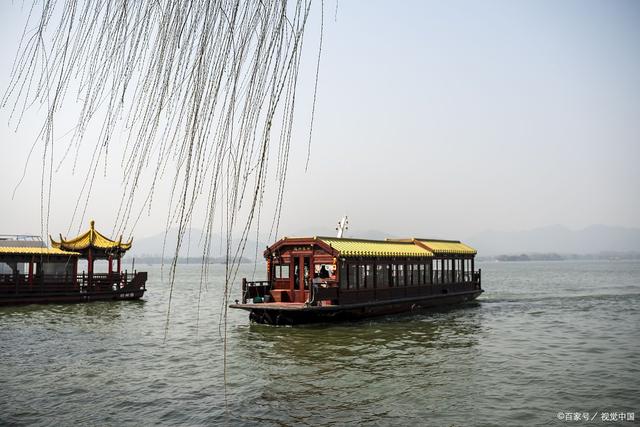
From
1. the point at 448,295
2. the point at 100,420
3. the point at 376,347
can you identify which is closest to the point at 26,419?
the point at 100,420

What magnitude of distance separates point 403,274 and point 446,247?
5.13 metres

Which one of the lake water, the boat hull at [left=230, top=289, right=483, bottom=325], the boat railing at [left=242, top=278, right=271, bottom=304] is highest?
the boat railing at [left=242, top=278, right=271, bottom=304]

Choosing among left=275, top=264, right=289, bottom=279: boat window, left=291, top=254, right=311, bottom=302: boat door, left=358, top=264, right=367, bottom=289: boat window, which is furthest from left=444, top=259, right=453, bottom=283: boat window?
left=291, top=254, right=311, bottom=302: boat door

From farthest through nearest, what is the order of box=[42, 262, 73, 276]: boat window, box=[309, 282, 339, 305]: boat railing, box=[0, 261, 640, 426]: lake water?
box=[42, 262, 73, 276]: boat window < box=[309, 282, 339, 305]: boat railing < box=[0, 261, 640, 426]: lake water

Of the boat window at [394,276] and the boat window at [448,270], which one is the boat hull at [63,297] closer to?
the boat window at [394,276]

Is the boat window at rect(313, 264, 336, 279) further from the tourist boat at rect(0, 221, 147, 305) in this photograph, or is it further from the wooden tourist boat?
the tourist boat at rect(0, 221, 147, 305)

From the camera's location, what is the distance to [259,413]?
8.48 meters

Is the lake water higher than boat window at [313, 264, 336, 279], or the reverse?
boat window at [313, 264, 336, 279]

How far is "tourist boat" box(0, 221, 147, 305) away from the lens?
2519cm

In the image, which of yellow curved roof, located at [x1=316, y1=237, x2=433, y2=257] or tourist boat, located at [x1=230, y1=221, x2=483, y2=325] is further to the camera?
yellow curved roof, located at [x1=316, y1=237, x2=433, y2=257]

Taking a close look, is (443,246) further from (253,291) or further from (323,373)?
(323,373)

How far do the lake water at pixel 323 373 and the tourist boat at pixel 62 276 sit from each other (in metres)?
5.81

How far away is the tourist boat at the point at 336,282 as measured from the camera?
17.8 metres

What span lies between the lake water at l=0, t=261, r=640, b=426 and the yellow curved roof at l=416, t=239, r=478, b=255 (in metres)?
5.30
